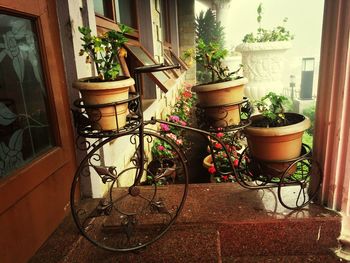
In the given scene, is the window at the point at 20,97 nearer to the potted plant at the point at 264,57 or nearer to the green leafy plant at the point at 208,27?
the potted plant at the point at 264,57

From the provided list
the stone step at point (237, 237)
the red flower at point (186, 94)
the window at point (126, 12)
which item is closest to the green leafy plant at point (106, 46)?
the stone step at point (237, 237)

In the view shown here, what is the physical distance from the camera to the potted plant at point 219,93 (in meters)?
1.43

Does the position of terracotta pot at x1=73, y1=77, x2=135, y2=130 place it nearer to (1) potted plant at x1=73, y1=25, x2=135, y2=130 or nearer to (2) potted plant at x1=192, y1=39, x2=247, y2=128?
(1) potted plant at x1=73, y1=25, x2=135, y2=130

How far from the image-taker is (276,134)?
1.52 meters

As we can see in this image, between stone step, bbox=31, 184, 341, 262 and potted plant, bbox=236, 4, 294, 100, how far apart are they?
351 cm

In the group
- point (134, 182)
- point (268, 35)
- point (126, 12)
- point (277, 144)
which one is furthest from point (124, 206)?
point (268, 35)

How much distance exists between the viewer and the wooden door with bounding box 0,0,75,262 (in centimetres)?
117


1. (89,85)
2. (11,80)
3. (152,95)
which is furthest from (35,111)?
(152,95)

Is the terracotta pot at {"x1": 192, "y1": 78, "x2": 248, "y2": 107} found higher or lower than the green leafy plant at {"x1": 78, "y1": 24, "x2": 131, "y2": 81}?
lower

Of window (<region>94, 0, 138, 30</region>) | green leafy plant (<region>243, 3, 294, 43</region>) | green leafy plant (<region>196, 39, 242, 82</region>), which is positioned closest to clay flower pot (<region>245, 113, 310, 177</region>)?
green leafy plant (<region>196, 39, 242, 82</region>)

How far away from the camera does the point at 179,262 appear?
1303 millimetres

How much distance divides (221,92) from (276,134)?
0.37m

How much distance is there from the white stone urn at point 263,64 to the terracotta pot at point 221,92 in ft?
11.5

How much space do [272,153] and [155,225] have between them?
0.73m
